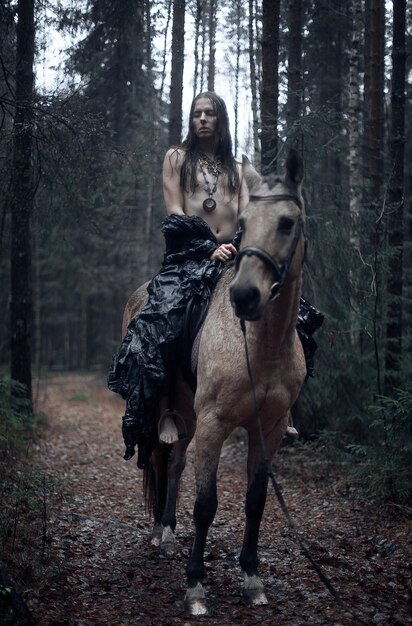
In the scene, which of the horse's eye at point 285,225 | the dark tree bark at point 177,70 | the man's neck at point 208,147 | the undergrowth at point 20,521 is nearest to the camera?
the horse's eye at point 285,225

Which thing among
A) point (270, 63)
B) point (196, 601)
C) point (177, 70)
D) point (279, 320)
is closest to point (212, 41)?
point (177, 70)

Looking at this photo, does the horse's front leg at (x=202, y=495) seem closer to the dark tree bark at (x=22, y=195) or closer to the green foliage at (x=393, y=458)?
the green foliage at (x=393, y=458)

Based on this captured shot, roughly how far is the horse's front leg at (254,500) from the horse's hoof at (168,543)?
1275 mm

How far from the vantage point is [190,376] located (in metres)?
5.62

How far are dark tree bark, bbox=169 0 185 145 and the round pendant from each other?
566cm

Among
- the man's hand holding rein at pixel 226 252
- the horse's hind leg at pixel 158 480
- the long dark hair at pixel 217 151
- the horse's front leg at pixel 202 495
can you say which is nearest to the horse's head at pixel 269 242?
the man's hand holding rein at pixel 226 252

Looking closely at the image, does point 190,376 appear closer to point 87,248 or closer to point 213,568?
point 213,568

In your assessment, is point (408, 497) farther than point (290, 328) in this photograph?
Yes

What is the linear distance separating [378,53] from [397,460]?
31.8 ft

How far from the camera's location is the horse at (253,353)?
13.5 feet

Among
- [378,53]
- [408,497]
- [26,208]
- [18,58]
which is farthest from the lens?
[378,53]

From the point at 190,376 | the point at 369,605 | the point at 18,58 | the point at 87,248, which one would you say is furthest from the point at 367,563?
the point at 87,248

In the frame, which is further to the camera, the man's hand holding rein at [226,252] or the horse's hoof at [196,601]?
the man's hand holding rein at [226,252]

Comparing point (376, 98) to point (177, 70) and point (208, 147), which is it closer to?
point (177, 70)
